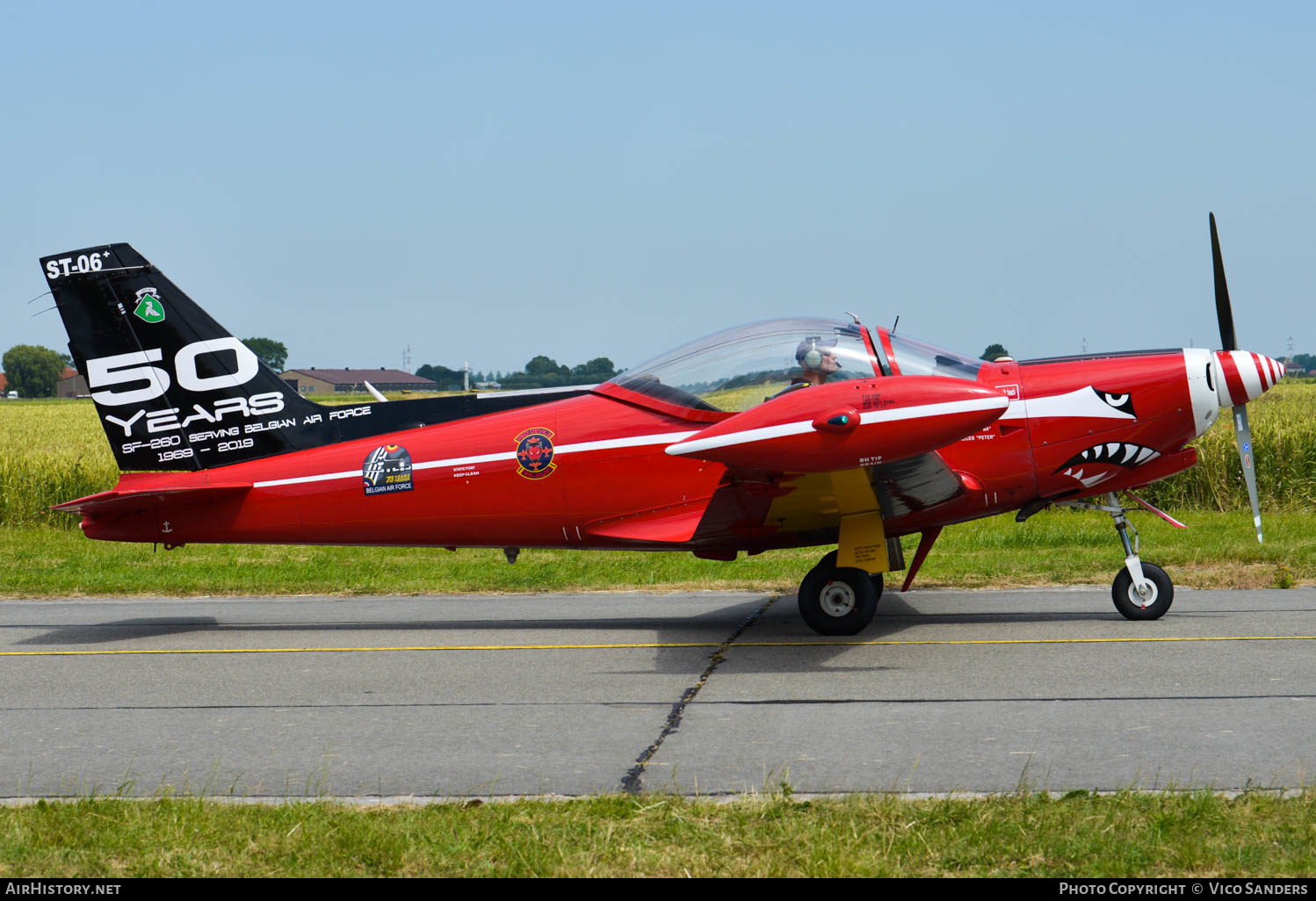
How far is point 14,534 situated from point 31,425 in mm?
29677

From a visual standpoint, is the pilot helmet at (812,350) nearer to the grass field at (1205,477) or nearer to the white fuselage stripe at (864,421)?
the white fuselage stripe at (864,421)

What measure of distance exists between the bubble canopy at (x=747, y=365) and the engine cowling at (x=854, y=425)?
0.99 metres

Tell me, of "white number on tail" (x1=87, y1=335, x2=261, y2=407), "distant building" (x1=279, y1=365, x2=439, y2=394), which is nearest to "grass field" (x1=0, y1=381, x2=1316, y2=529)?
"white number on tail" (x1=87, y1=335, x2=261, y2=407)

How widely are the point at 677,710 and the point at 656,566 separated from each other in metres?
6.56

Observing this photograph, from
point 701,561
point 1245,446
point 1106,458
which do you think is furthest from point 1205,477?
point 1106,458

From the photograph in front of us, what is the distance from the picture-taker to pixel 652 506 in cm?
938

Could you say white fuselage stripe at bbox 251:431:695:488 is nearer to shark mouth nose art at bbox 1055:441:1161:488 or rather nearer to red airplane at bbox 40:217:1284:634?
red airplane at bbox 40:217:1284:634

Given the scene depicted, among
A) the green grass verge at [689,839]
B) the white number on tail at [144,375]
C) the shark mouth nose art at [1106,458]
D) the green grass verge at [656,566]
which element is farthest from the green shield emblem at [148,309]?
the shark mouth nose art at [1106,458]

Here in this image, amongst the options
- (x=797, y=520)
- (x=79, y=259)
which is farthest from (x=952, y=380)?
(x=79, y=259)

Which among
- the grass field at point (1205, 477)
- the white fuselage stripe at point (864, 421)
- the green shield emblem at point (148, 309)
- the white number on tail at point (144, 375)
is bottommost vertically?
the grass field at point (1205, 477)

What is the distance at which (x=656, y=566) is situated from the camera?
44.4ft

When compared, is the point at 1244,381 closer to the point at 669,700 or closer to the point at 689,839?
the point at 669,700

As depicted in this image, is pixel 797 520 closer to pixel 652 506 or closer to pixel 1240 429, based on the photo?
pixel 652 506

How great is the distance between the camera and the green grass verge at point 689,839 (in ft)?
13.9
